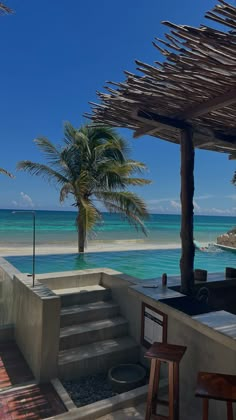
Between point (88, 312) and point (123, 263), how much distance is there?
2755mm

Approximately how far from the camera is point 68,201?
852cm

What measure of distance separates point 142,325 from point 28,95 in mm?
18940

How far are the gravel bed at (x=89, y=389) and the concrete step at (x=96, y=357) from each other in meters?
0.07

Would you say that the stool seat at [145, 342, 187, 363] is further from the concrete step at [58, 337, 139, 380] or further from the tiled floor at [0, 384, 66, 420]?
the concrete step at [58, 337, 139, 380]

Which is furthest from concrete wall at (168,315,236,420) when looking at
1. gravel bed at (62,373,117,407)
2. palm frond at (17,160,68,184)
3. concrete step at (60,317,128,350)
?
palm frond at (17,160,68,184)

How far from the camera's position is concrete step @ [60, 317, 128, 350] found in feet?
12.4

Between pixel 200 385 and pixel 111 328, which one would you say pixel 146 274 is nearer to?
pixel 111 328

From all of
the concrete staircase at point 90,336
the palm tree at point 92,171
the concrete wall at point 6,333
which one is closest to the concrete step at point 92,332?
the concrete staircase at point 90,336

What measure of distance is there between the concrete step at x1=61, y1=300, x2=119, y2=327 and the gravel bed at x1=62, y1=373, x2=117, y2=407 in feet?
2.45

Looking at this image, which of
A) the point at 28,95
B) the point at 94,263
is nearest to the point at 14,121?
the point at 28,95

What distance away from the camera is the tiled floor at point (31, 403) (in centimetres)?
280

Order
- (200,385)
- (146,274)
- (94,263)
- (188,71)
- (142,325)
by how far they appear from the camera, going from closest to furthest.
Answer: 1. (200,385)
2. (188,71)
3. (142,325)
4. (146,274)
5. (94,263)

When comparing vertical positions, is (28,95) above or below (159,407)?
above

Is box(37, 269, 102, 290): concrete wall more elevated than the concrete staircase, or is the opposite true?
box(37, 269, 102, 290): concrete wall
